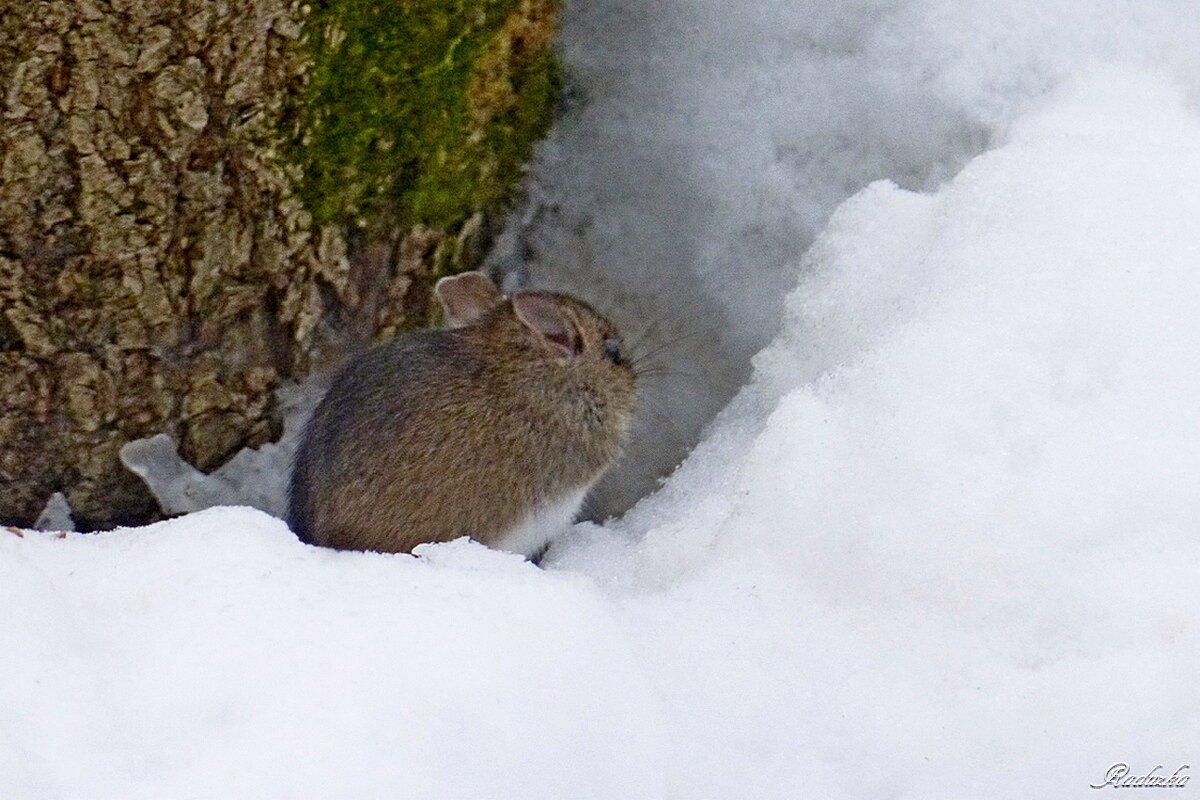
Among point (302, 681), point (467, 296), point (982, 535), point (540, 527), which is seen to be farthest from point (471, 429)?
point (982, 535)

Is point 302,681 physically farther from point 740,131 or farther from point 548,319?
point 740,131

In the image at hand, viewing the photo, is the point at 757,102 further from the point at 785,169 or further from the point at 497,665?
the point at 497,665

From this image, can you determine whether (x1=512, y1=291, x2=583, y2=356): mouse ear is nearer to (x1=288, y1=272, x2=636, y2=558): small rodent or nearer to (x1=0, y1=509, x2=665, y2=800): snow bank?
(x1=288, y1=272, x2=636, y2=558): small rodent

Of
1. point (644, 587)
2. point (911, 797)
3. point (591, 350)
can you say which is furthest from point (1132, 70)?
point (911, 797)

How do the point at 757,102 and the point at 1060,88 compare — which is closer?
the point at 1060,88

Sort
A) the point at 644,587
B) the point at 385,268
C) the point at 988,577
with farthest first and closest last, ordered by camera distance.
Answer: the point at 385,268 < the point at 644,587 < the point at 988,577

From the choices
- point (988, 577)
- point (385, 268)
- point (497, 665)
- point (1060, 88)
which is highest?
point (1060, 88)

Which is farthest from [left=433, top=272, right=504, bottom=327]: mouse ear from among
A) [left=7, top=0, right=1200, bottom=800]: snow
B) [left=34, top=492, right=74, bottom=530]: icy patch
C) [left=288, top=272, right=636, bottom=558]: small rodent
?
[left=34, top=492, right=74, bottom=530]: icy patch

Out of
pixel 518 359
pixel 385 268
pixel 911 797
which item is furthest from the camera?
pixel 385 268
